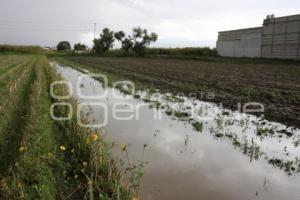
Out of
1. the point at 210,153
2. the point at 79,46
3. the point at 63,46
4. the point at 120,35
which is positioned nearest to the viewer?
the point at 210,153

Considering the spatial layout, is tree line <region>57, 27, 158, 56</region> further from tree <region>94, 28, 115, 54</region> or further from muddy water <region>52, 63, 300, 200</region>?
muddy water <region>52, 63, 300, 200</region>

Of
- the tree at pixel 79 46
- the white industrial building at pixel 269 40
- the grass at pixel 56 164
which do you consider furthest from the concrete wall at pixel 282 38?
the tree at pixel 79 46

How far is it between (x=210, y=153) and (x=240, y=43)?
38.6 meters

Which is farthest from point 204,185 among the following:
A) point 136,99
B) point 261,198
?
point 136,99

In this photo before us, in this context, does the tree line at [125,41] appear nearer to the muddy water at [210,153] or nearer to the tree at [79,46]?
the tree at [79,46]

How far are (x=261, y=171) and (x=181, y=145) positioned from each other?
5.24ft

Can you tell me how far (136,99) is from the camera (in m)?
10.8

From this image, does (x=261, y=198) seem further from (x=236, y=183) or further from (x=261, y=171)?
(x=261, y=171)

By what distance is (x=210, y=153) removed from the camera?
5.45m

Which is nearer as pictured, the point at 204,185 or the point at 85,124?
the point at 204,185

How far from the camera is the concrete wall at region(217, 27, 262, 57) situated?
124 feet

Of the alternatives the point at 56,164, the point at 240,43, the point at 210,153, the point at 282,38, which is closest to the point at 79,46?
the point at 240,43

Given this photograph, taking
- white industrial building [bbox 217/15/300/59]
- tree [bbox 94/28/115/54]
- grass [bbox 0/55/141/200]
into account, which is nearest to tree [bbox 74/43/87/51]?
tree [bbox 94/28/115/54]

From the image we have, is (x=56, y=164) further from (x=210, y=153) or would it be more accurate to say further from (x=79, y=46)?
(x=79, y=46)
